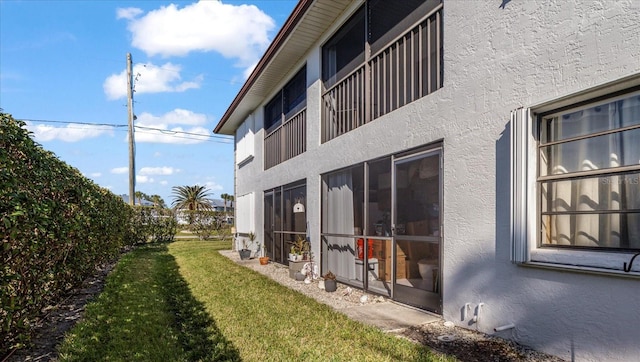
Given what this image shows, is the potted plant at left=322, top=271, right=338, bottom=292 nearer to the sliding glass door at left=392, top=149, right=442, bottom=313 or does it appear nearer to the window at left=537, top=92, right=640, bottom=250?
the sliding glass door at left=392, top=149, right=442, bottom=313

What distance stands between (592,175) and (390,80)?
3.20 m

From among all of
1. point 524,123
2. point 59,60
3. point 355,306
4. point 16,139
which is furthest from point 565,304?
point 59,60

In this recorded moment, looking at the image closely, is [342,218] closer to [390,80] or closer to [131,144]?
[390,80]

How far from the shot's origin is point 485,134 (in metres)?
4.02

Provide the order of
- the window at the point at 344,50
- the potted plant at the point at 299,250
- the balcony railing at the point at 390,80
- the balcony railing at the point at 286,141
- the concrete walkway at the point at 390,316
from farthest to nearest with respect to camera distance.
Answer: the balcony railing at the point at 286,141 → the potted plant at the point at 299,250 → the window at the point at 344,50 → the balcony railing at the point at 390,80 → the concrete walkway at the point at 390,316

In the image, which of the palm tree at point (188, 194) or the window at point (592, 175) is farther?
the palm tree at point (188, 194)

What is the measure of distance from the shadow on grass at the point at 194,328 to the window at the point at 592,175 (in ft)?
10.1

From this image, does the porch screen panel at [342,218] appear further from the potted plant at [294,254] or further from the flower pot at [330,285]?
the potted plant at [294,254]

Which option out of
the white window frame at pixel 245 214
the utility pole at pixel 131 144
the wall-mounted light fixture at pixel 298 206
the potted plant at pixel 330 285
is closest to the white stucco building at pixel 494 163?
the potted plant at pixel 330 285

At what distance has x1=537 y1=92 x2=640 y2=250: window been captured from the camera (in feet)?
9.82

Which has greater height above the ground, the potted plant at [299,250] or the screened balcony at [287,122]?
the screened balcony at [287,122]

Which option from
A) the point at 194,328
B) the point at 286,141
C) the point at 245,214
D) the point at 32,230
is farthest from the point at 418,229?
the point at 245,214

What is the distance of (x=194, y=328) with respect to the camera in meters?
4.45

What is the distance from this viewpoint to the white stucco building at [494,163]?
3014mm
